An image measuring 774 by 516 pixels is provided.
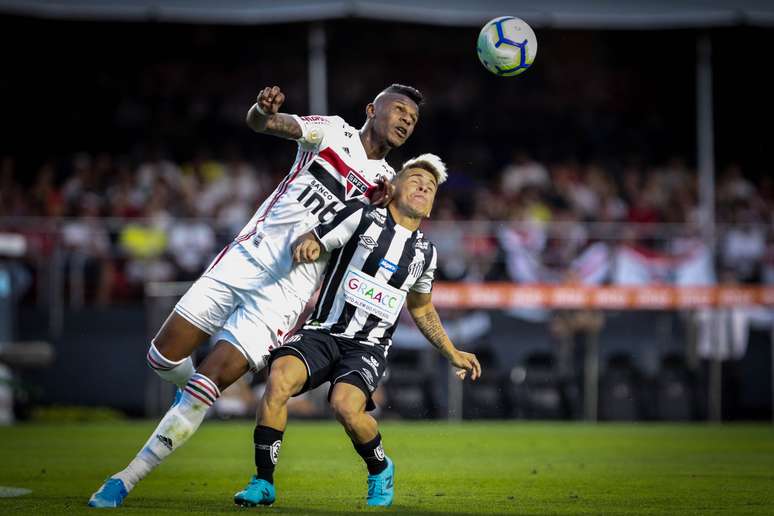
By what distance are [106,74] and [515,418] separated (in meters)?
9.75

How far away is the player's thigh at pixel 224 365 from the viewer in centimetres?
683

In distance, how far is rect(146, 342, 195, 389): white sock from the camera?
282 inches

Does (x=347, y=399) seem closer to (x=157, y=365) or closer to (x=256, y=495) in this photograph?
(x=256, y=495)

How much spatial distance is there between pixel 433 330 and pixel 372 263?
603 mm

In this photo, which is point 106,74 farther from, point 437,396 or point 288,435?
point 288,435

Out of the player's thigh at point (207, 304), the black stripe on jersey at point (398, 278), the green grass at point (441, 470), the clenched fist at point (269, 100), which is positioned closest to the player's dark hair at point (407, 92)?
the black stripe on jersey at point (398, 278)

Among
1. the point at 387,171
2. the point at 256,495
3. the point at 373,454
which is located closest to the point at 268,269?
the point at 387,171

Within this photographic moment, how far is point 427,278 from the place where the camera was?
736cm

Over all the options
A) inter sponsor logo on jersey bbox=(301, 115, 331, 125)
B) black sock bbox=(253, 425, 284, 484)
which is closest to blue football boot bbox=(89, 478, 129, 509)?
black sock bbox=(253, 425, 284, 484)

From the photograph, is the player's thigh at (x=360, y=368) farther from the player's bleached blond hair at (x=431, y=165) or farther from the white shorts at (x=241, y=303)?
the player's bleached blond hair at (x=431, y=165)

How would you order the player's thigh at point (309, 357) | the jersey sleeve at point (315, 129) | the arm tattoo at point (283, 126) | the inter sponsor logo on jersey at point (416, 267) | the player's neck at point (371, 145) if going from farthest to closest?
the player's neck at point (371, 145) < the jersey sleeve at point (315, 129) < the inter sponsor logo on jersey at point (416, 267) < the arm tattoo at point (283, 126) < the player's thigh at point (309, 357)

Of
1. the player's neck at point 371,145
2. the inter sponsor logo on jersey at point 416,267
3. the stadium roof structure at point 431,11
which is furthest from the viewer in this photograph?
the stadium roof structure at point 431,11

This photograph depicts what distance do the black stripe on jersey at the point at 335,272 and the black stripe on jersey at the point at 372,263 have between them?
0.09m

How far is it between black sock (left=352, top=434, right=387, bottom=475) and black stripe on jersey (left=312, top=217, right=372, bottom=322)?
780mm
